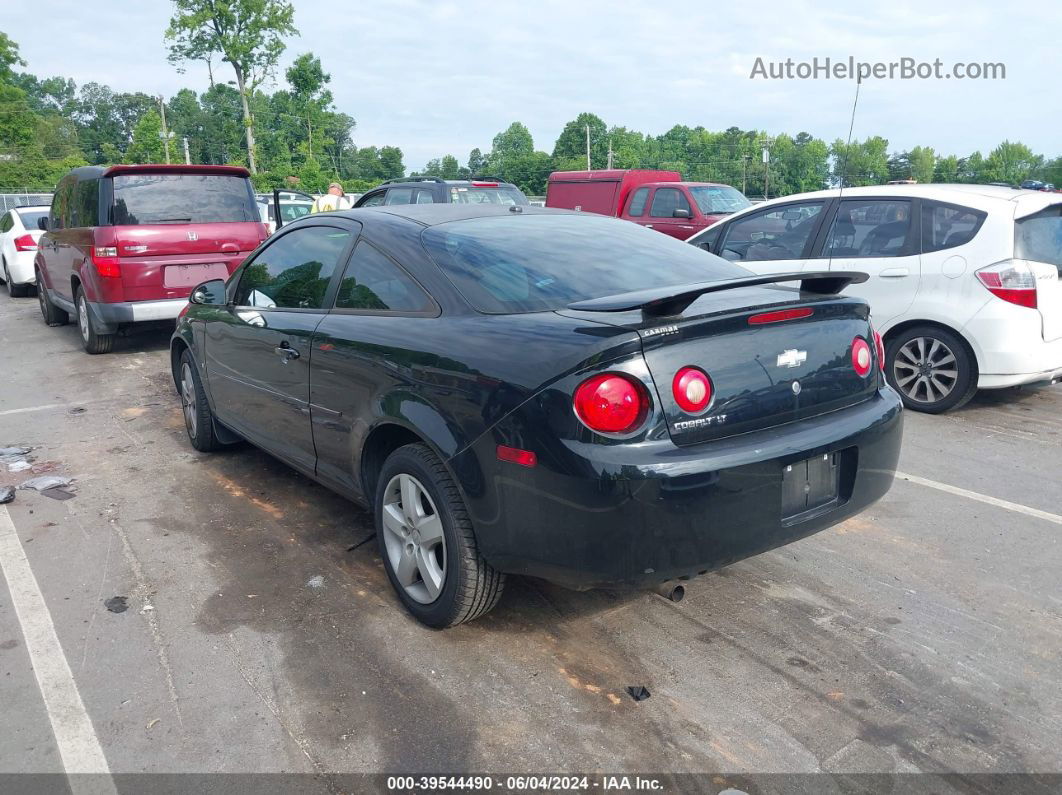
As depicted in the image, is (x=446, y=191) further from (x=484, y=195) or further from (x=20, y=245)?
(x=20, y=245)

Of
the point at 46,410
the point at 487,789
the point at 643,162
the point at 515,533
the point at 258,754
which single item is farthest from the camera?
the point at 643,162

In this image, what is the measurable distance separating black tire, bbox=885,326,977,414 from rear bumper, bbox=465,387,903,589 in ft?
12.6

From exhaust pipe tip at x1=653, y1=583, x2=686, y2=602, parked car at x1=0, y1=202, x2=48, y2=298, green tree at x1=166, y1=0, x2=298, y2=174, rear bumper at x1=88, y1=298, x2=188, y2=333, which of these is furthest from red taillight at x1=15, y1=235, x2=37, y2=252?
green tree at x1=166, y1=0, x2=298, y2=174

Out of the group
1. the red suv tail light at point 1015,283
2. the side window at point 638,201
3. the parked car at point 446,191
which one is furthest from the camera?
the side window at point 638,201

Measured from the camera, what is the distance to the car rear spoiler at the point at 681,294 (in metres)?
2.75

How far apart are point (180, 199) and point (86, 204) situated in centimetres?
108

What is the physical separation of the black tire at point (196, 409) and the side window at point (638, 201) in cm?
1105

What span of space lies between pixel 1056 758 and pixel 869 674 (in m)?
0.60

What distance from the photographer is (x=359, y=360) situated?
11.5ft

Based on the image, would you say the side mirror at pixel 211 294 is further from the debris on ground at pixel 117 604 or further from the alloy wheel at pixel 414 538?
the alloy wheel at pixel 414 538

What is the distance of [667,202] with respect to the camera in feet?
48.8

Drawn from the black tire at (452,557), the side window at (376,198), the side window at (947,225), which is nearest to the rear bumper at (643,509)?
the black tire at (452,557)

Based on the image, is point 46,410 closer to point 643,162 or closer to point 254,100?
point 254,100

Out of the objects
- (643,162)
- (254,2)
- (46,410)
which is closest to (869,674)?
(46,410)
